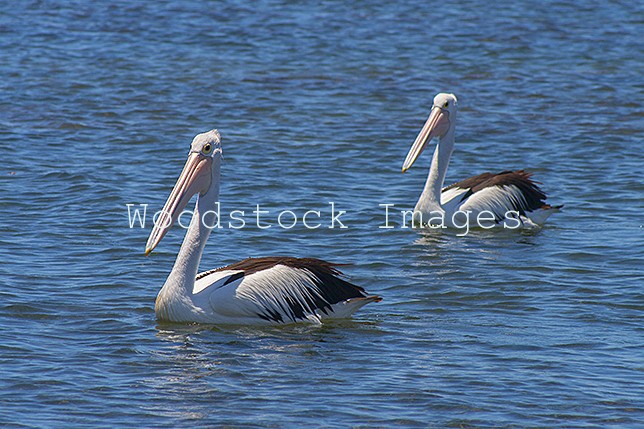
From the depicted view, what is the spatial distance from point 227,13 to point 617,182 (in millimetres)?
10578

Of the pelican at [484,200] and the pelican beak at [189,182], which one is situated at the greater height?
the pelican beak at [189,182]

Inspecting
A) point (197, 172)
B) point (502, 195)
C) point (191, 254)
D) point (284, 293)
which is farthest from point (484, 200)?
point (191, 254)

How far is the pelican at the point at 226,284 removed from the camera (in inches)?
272

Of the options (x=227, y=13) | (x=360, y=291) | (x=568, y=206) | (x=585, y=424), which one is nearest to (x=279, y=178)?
(x=568, y=206)

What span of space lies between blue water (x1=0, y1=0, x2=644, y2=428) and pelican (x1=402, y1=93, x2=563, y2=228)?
0.70 ft

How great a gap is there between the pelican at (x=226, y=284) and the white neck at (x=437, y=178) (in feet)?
9.07

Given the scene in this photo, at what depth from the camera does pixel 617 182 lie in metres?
10.9

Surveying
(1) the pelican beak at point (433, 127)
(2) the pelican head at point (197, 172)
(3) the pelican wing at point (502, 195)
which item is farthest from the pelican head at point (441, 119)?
(2) the pelican head at point (197, 172)

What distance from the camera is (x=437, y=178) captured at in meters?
10.1

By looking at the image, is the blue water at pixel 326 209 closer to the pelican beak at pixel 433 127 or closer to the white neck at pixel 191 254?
the white neck at pixel 191 254

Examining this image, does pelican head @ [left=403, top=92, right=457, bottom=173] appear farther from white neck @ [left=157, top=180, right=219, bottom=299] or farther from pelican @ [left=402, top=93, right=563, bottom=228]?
white neck @ [left=157, top=180, right=219, bottom=299]

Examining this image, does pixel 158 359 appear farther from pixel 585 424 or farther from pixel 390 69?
pixel 390 69

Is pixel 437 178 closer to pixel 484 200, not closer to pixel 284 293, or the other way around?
pixel 484 200

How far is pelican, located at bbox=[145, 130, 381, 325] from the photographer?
6913mm
